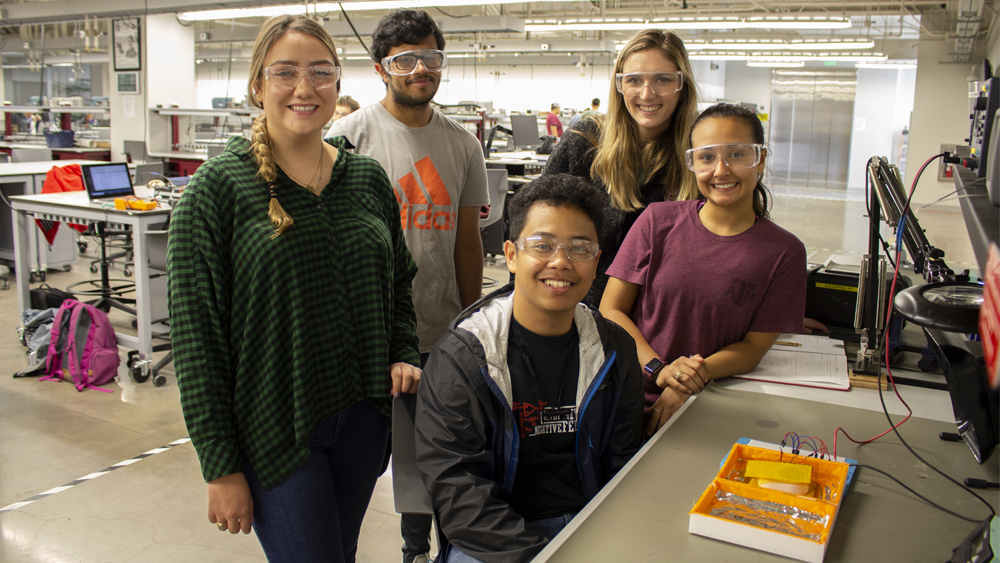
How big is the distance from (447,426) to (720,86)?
19298 mm

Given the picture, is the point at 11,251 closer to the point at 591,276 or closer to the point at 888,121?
the point at 591,276

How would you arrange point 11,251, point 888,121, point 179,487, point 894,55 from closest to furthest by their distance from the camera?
point 179,487, point 11,251, point 894,55, point 888,121

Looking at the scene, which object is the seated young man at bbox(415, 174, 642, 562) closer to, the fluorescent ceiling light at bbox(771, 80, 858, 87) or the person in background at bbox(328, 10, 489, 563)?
the person in background at bbox(328, 10, 489, 563)

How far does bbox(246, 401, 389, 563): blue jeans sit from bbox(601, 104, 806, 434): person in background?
2.09 feet

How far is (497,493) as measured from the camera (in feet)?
4.43

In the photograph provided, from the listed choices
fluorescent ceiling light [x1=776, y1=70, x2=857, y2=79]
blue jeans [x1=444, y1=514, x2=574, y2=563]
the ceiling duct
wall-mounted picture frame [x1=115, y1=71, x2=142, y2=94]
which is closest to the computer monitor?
wall-mounted picture frame [x1=115, y1=71, x2=142, y2=94]

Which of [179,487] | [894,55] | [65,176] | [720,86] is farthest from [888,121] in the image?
[179,487]

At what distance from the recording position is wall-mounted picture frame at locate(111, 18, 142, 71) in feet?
30.9

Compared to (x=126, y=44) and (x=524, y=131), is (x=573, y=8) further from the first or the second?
(x=126, y=44)

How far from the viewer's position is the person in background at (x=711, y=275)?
5.58 ft

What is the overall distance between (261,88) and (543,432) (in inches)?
31.9

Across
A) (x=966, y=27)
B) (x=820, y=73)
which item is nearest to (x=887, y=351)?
(x=966, y=27)

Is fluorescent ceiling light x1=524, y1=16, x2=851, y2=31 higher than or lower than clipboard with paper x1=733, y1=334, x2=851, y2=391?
higher

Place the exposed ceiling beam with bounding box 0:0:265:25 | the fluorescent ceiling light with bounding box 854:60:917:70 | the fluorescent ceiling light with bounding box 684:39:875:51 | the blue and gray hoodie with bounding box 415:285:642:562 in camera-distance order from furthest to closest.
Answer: the fluorescent ceiling light with bounding box 854:60:917:70
the fluorescent ceiling light with bounding box 684:39:875:51
the exposed ceiling beam with bounding box 0:0:265:25
the blue and gray hoodie with bounding box 415:285:642:562
